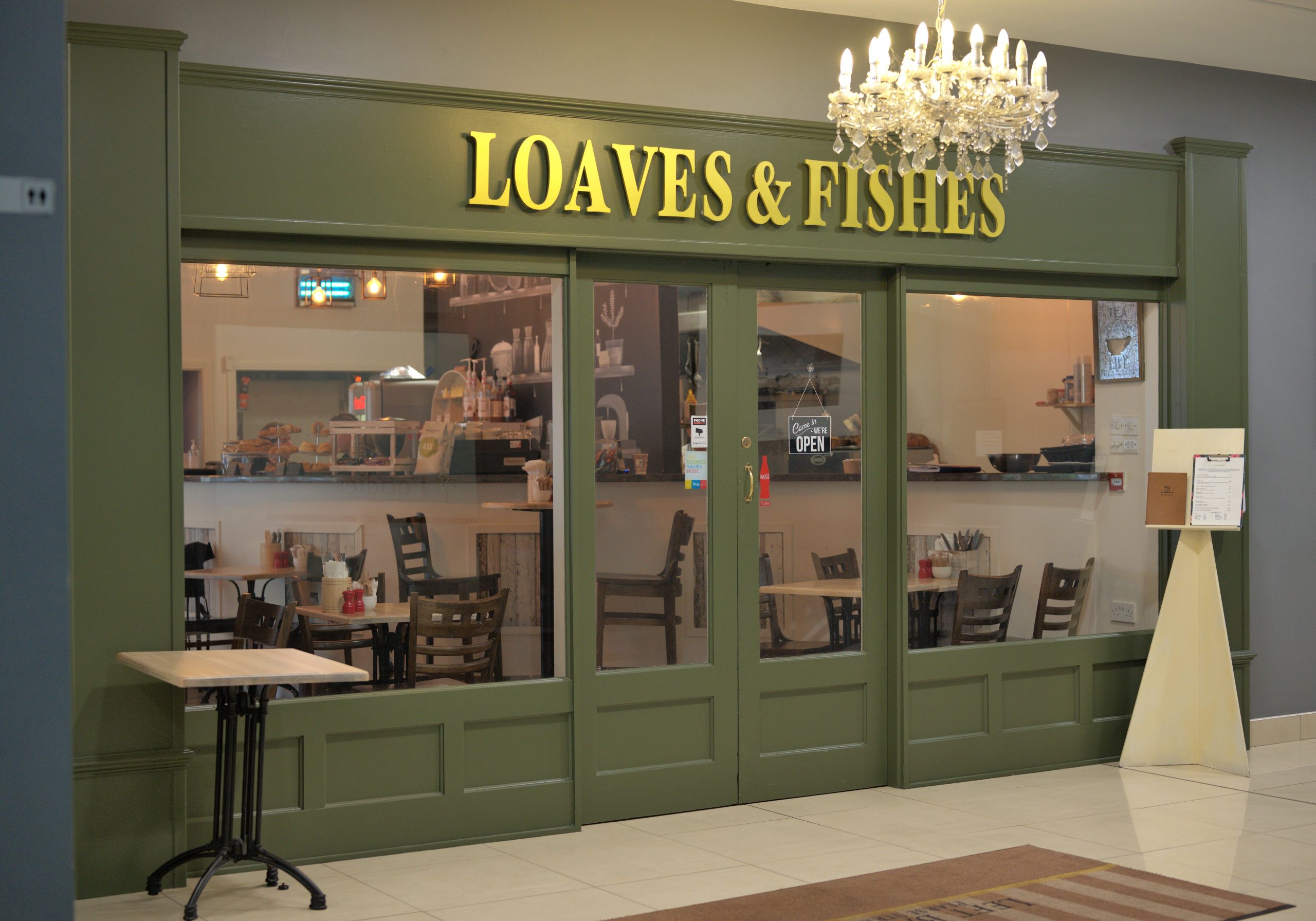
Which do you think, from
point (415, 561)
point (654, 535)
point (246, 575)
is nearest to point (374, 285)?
point (415, 561)

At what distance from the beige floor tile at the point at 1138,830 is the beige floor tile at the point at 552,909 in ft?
6.05

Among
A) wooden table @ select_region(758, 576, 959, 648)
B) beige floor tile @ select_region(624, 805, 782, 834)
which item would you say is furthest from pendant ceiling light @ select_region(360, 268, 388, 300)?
beige floor tile @ select_region(624, 805, 782, 834)

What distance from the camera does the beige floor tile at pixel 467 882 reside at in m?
3.98

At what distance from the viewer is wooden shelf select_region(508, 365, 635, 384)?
16.0ft

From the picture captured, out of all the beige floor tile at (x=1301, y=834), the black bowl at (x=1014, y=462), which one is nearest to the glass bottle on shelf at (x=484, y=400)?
the black bowl at (x=1014, y=462)

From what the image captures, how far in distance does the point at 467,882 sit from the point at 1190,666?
3.47m

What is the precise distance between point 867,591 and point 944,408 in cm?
92

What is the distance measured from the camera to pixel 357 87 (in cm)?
447

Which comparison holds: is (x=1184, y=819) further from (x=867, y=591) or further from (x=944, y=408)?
(x=944, y=408)

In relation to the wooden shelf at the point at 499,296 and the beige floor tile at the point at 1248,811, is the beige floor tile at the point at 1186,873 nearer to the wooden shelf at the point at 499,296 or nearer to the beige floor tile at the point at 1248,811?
the beige floor tile at the point at 1248,811

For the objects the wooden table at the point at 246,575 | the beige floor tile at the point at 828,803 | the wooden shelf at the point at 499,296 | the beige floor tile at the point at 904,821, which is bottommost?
the beige floor tile at the point at 828,803

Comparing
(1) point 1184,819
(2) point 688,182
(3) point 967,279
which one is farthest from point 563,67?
(1) point 1184,819

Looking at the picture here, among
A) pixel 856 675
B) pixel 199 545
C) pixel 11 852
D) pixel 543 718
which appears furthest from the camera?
pixel 856 675

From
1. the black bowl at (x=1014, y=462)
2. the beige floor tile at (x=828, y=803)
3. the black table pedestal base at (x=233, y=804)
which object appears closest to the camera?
the black table pedestal base at (x=233, y=804)
